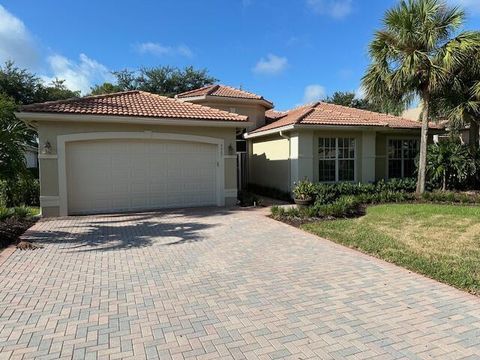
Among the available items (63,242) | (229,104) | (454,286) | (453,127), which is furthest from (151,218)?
(453,127)

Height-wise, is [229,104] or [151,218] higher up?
[229,104]

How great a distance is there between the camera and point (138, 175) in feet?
42.8

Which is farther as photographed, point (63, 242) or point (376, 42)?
point (376, 42)

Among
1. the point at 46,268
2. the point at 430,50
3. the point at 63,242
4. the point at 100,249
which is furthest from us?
the point at 430,50

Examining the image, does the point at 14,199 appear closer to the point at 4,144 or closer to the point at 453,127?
the point at 4,144

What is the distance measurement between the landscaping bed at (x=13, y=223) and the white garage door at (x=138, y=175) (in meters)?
1.36

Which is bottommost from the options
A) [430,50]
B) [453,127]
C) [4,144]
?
[4,144]

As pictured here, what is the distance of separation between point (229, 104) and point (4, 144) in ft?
40.0

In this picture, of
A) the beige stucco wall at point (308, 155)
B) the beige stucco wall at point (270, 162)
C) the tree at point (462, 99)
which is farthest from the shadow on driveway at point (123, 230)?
the tree at point (462, 99)

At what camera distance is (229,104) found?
19.7 metres

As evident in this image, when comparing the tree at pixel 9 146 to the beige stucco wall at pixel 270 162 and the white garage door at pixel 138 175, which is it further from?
the beige stucco wall at pixel 270 162

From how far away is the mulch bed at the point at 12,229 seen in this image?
28.2 ft

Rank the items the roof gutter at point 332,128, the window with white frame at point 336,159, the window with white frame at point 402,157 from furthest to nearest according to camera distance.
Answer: the window with white frame at point 402,157
the window with white frame at point 336,159
the roof gutter at point 332,128

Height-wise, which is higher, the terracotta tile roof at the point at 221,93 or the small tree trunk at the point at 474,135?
the terracotta tile roof at the point at 221,93
